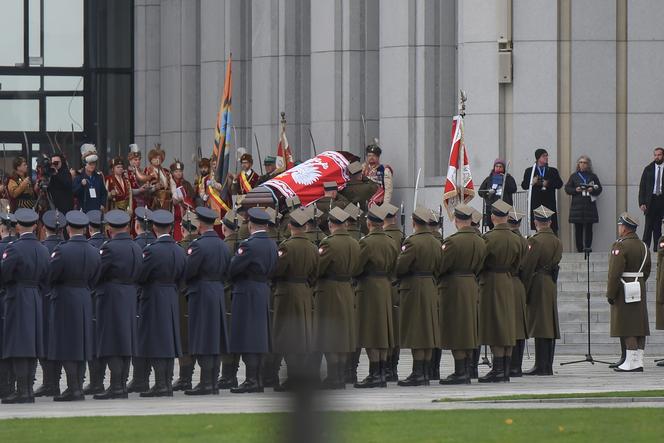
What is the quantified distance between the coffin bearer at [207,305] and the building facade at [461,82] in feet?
38.5

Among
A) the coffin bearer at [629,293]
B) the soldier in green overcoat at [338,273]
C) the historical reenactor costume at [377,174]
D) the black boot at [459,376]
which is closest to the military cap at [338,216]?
the soldier in green overcoat at [338,273]

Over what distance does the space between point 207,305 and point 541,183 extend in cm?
1091

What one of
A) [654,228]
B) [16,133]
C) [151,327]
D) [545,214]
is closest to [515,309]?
[545,214]

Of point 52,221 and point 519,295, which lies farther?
point 519,295

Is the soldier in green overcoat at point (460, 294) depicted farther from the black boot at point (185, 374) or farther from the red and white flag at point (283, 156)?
the red and white flag at point (283, 156)

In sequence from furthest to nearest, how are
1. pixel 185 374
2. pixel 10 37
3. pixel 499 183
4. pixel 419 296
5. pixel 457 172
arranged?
pixel 10 37 < pixel 499 183 < pixel 457 172 < pixel 419 296 < pixel 185 374

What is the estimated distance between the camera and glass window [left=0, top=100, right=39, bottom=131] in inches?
1610

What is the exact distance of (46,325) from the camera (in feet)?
54.5

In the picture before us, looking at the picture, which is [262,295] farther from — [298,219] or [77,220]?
[77,220]

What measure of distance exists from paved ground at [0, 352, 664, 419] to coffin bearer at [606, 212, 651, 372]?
0.54 meters

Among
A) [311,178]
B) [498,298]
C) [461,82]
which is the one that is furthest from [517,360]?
[461,82]

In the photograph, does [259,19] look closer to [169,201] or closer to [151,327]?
[169,201]

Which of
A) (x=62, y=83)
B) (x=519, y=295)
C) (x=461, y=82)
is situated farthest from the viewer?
(x=62, y=83)

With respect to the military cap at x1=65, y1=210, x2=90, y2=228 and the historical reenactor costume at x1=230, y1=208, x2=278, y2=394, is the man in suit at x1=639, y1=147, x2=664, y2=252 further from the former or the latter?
the military cap at x1=65, y1=210, x2=90, y2=228
